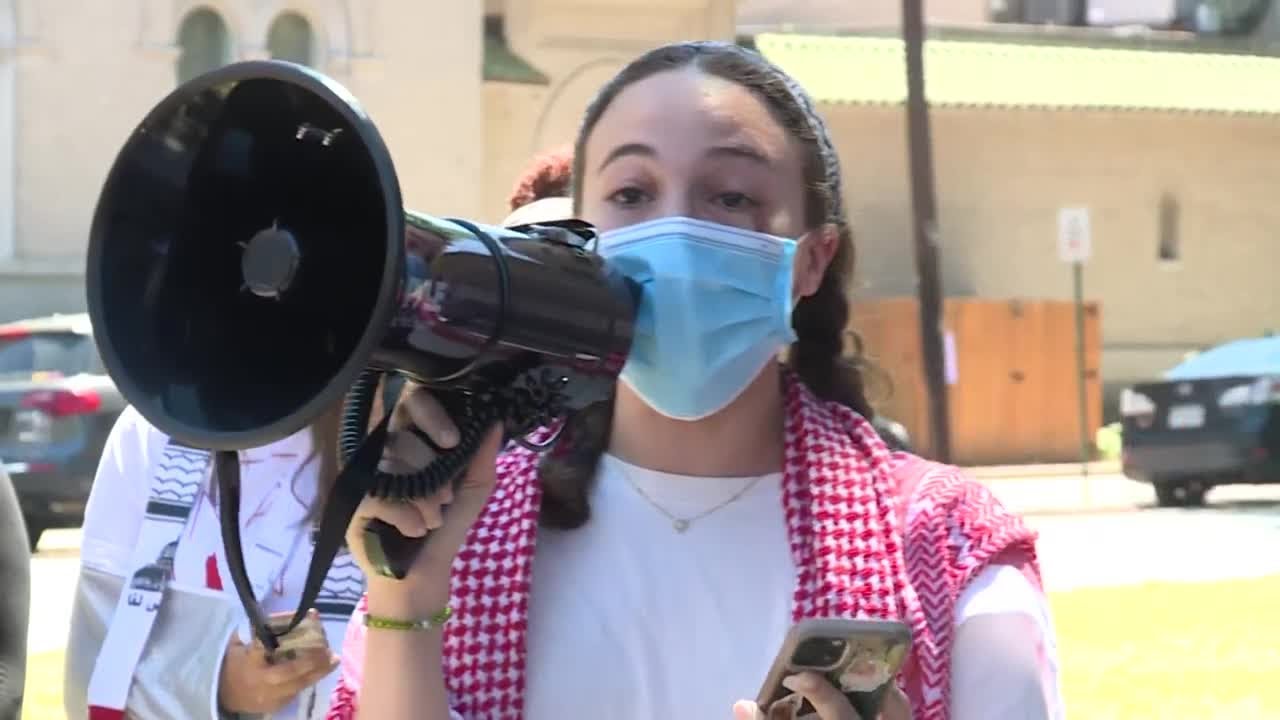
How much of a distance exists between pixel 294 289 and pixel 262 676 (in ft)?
3.37

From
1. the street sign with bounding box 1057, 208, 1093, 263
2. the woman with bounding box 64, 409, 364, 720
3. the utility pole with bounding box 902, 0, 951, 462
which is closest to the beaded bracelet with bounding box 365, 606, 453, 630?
the woman with bounding box 64, 409, 364, 720

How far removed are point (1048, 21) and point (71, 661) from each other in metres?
30.1

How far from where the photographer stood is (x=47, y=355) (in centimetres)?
1170

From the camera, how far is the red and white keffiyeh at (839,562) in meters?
1.97

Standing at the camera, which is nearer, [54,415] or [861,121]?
[54,415]

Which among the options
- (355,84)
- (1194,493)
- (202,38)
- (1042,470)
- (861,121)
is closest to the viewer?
(1194,493)

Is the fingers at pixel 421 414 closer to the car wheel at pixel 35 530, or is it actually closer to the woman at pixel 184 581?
the woman at pixel 184 581

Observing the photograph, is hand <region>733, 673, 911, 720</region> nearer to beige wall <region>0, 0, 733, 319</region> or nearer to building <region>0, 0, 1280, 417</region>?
beige wall <region>0, 0, 733, 319</region>

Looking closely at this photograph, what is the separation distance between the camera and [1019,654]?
1.95 meters

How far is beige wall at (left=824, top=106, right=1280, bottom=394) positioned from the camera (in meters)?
24.1

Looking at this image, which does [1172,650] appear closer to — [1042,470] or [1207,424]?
[1207,424]

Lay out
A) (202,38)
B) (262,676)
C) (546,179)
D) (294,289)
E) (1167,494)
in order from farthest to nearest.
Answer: (202,38), (1167,494), (546,179), (262,676), (294,289)

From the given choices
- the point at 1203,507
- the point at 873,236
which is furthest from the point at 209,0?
the point at 1203,507

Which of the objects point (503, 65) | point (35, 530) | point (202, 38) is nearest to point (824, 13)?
point (503, 65)
